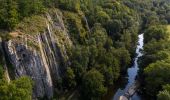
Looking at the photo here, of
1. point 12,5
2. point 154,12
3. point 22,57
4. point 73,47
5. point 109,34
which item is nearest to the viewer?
point 22,57

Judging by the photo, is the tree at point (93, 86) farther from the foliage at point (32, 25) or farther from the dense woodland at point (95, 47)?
the foliage at point (32, 25)

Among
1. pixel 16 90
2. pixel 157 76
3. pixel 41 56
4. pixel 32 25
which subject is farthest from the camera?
pixel 32 25

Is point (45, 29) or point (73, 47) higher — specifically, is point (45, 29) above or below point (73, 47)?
above

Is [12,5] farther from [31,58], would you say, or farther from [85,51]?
[85,51]

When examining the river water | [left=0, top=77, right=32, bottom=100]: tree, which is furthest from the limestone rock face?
the river water

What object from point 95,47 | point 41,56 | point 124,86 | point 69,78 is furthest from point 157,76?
point 41,56

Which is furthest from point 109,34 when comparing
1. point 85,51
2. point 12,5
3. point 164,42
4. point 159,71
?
point 12,5

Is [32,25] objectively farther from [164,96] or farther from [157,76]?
[164,96]

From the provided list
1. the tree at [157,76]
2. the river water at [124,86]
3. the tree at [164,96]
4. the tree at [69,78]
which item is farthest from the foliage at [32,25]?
the tree at [164,96]
